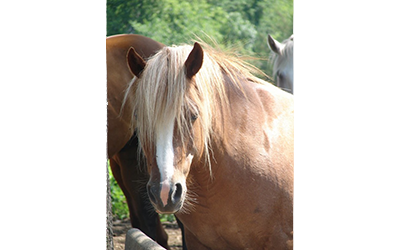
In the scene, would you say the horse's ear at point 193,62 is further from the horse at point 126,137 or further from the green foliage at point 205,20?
the horse at point 126,137

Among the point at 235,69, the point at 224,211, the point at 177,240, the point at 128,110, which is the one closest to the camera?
the point at 224,211

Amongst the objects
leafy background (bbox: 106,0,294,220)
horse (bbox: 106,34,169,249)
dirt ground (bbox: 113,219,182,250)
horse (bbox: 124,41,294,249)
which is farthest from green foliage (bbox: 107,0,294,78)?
dirt ground (bbox: 113,219,182,250)

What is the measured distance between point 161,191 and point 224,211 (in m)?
0.49

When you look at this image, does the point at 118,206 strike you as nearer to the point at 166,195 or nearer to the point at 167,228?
the point at 167,228

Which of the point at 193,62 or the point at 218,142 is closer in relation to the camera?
the point at 193,62

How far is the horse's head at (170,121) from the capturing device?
1.87 meters

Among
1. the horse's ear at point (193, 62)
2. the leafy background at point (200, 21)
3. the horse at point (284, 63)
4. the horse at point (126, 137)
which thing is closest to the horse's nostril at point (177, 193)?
the horse's ear at point (193, 62)

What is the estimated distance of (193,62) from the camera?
200cm

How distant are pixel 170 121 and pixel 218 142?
0.32 metres

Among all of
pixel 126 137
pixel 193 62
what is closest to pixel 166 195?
pixel 193 62

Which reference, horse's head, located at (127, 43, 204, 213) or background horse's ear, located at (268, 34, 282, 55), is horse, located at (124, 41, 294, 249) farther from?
background horse's ear, located at (268, 34, 282, 55)
